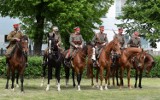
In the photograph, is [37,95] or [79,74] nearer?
[37,95]

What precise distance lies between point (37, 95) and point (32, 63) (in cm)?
1349

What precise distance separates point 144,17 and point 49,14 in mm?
12628

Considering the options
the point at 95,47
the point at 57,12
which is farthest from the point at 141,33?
the point at 95,47

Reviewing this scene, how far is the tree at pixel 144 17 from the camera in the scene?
51.9 m

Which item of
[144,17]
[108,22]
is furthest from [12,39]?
[108,22]

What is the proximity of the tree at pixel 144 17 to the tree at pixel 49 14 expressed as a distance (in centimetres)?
724

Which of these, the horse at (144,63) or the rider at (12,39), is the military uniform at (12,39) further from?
the horse at (144,63)

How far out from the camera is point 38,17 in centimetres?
4572

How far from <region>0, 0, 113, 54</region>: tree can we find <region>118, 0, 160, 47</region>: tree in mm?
7245

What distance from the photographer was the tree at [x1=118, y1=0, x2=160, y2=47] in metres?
51.9

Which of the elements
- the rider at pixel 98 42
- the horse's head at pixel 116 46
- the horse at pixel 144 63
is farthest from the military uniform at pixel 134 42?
the horse's head at pixel 116 46

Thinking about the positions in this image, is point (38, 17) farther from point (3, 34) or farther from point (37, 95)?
point (37, 95)

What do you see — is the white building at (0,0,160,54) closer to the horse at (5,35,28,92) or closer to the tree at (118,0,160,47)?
the tree at (118,0,160,47)

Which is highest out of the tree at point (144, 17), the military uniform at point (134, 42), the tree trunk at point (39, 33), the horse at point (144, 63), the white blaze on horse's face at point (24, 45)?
the tree at point (144, 17)
